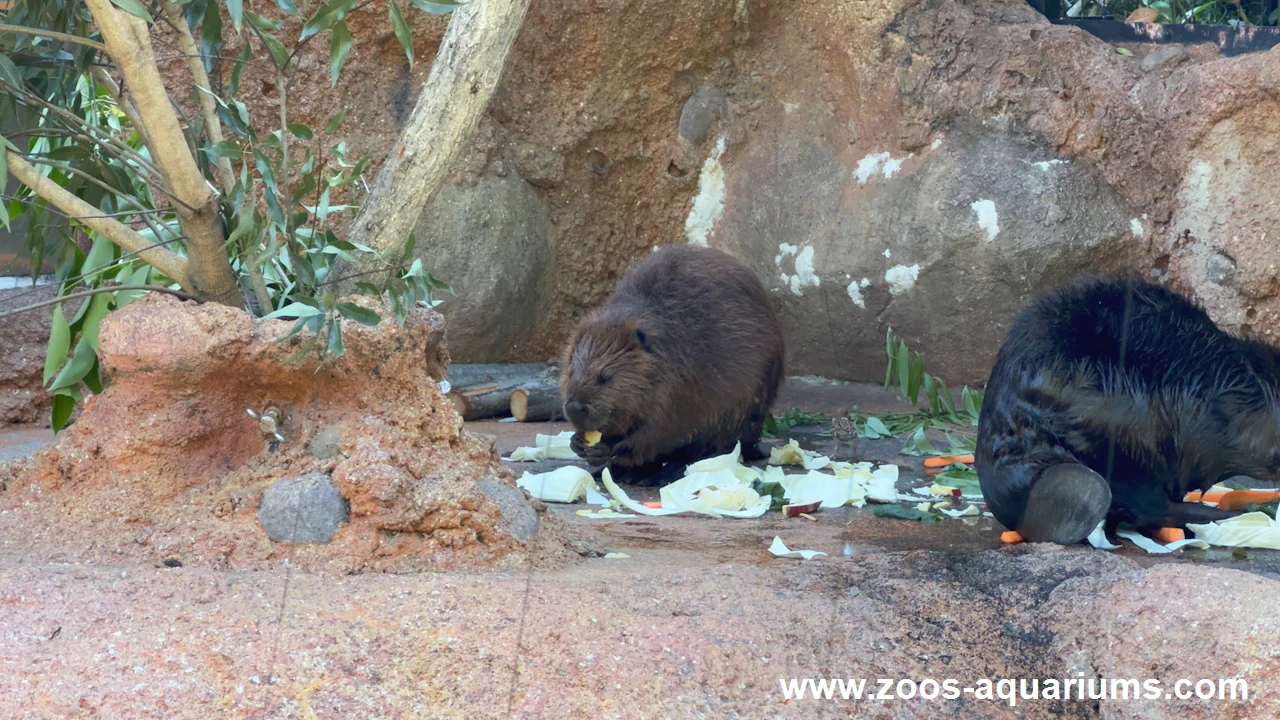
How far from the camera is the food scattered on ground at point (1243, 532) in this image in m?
3.98

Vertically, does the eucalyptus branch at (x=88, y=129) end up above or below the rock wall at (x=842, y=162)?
above

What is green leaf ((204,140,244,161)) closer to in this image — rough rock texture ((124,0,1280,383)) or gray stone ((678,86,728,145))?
rough rock texture ((124,0,1280,383))

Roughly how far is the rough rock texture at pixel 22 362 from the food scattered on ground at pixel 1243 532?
19.8ft

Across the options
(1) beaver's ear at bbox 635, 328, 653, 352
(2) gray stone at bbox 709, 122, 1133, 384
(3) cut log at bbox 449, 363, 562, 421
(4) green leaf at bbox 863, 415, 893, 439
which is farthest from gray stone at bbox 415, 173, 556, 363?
(4) green leaf at bbox 863, 415, 893, 439

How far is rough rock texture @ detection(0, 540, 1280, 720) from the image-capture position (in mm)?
2383

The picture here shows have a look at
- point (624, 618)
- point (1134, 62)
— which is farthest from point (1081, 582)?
point (1134, 62)

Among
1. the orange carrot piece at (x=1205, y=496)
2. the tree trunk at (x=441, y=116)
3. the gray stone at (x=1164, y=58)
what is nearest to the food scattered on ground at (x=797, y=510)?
the orange carrot piece at (x=1205, y=496)

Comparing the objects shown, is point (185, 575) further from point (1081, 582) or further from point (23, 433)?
point (23, 433)

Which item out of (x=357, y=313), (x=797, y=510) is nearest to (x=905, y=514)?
(x=797, y=510)

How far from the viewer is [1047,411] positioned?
13.2ft

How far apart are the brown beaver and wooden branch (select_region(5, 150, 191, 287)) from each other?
8.09 ft

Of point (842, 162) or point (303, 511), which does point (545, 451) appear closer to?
point (842, 162)

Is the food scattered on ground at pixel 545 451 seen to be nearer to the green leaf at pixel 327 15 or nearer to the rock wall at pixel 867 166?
the rock wall at pixel 867 166

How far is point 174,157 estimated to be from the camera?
323 centimetres
